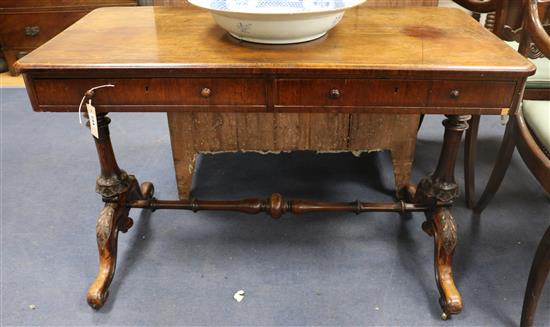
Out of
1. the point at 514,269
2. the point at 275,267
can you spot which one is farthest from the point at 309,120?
the point at 514,269

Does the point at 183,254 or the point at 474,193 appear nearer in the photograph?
the point at 183,254

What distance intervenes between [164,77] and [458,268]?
1018mm

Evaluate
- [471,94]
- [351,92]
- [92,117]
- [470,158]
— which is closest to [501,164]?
[470,158]

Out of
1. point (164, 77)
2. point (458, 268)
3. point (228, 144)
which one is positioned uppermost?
point (164, 77)

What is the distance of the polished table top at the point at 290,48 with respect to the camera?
2.94ft

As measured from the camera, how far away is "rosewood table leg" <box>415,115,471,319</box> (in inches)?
45.7

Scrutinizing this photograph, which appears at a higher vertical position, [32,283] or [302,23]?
[302,23]

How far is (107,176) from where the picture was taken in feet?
4.16

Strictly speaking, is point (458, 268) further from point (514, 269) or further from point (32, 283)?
point (32, 283)

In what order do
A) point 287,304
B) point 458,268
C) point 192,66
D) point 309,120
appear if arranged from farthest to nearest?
point 309,120 → point 458,268 → point 287,304 → point 192,66

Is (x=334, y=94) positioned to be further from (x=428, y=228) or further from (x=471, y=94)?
(x=428, y=228)

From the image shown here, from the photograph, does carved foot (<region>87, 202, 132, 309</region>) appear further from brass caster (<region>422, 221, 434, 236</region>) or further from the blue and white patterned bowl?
brass caster (<region>422, 221, 434, 236</region>)

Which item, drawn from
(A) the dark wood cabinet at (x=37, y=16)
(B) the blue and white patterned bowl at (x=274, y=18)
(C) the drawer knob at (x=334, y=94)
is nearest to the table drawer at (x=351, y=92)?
(C) the drawer knob at (x=334, y=94)

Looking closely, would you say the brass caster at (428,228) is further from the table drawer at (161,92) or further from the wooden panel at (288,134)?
the table drawer at (161,92)
